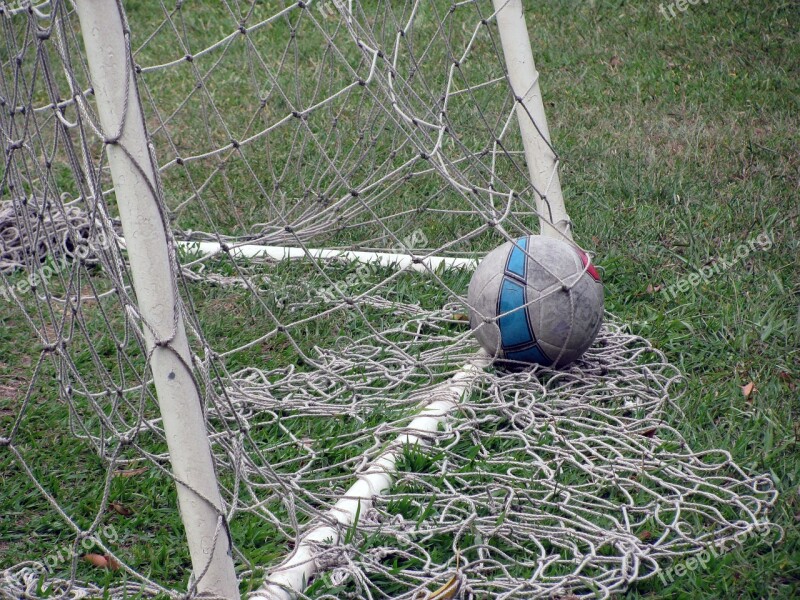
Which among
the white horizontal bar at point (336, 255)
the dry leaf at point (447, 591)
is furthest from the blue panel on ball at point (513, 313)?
the dry leaf at point (447, 591)

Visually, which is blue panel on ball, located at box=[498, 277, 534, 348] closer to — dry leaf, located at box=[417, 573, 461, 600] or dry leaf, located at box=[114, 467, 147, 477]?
dry leaf, located at box=[417, 573, 461, 600]

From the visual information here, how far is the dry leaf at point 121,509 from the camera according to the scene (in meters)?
3.16

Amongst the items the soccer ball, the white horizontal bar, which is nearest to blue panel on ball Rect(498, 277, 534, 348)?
the soccer ball

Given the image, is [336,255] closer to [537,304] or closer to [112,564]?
[537,304]

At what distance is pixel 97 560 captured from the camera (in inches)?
113

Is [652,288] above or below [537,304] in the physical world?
below

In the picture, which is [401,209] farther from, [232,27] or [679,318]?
[232,27]

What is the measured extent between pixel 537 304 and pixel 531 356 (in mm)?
255

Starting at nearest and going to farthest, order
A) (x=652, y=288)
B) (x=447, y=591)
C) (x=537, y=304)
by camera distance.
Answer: (x=447, y=591) → (x=537, y=304) → (x=652, y=288)

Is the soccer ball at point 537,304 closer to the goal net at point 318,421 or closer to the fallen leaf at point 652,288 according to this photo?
the goal net at point 318,421

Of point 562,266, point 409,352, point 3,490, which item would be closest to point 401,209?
point 409,352

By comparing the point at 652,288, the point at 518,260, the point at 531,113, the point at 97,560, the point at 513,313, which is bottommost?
the point at 652,288

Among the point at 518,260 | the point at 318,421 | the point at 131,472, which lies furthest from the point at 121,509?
the point at 518,260

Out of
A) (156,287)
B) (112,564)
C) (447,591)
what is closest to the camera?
(156,287)
